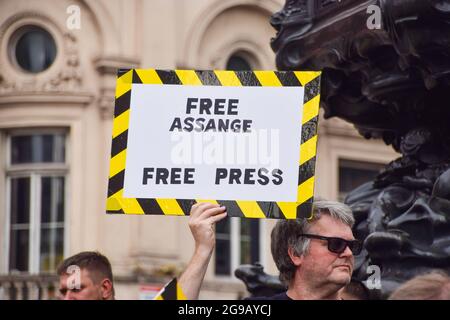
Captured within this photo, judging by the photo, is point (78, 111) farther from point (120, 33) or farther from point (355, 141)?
point (355, 141)

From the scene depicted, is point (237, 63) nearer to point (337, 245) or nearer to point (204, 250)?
point (337, 245)

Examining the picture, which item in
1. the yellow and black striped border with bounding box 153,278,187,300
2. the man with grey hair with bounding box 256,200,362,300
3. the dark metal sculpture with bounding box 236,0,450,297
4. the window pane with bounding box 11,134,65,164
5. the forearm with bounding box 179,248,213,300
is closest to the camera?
the yellow and black striped border with bounding box 153,278,187,300

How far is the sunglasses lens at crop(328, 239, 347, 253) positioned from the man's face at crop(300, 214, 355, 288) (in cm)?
1

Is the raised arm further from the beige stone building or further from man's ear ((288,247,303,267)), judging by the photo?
the beige stone building

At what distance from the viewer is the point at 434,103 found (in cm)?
963

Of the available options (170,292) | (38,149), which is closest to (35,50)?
(38,149)

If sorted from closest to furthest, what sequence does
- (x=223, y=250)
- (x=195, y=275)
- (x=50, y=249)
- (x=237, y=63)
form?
(x=195, y=275) → (x=50, y=249) → (x=223, y=250) → (x=237, y=63)

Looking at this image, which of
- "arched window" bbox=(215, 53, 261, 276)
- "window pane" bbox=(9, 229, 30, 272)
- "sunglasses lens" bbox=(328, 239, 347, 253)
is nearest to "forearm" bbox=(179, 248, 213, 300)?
"sunglasses lens" bbox=(328, 239, 347, 253)

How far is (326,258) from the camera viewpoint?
727 centimetres

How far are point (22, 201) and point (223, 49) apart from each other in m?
4.30

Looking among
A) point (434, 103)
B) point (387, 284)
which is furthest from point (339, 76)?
point (387, 284)

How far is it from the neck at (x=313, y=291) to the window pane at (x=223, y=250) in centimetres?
2275

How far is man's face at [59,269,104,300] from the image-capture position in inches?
324

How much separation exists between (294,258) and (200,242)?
55cm
